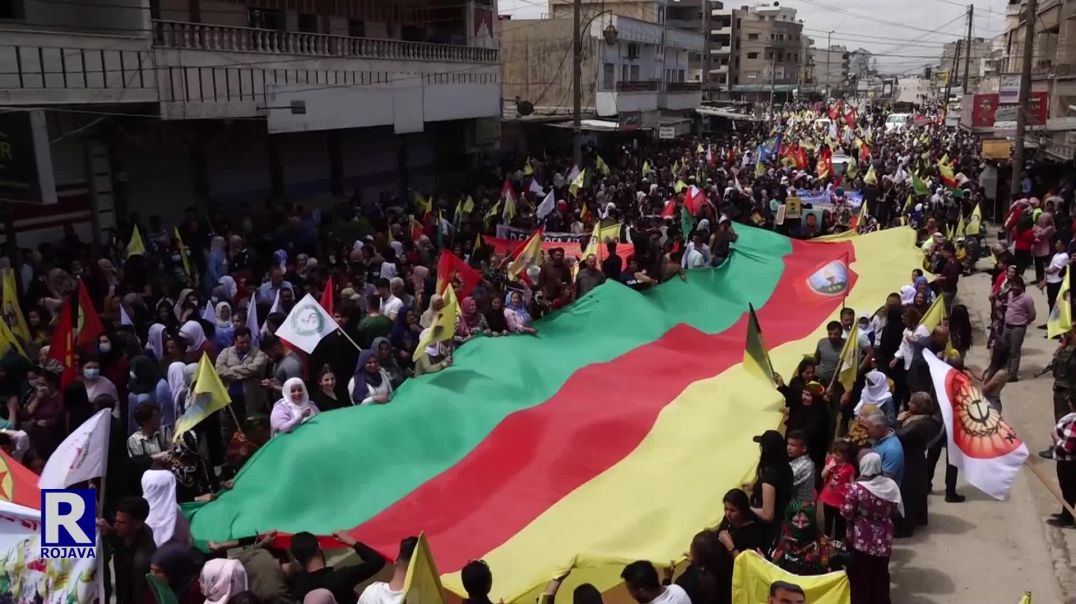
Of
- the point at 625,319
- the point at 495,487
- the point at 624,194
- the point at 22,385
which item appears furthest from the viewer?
the point at 624,194

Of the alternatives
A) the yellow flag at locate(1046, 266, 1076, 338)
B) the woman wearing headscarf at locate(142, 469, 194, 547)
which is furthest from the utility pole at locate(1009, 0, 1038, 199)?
the woman wearing headscarf at locate(142, 469, 194, 547)

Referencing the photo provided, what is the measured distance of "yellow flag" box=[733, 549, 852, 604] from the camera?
15.8 ft

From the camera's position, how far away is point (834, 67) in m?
169

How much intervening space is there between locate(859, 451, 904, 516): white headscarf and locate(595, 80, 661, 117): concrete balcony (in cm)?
3704

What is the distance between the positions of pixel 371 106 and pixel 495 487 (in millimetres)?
15577

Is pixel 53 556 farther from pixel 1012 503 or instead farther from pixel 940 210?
pixel 940 210

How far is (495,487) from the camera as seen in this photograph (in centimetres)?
703

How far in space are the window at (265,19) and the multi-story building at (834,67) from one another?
122 m

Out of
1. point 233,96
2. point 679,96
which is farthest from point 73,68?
point 679,96

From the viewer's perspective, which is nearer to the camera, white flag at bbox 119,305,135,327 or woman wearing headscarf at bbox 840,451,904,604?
woman wearing headscarf at bbox 840,451,904,604

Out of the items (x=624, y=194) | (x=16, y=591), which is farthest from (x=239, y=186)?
(x=16, y=591)

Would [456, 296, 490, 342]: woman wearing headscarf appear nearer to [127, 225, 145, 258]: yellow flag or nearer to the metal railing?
[127, 225, 145, 258]: yellow flag

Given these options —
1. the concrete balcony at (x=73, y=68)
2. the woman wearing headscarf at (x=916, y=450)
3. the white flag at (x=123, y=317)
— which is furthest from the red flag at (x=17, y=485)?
the concrete balcony at (x=73, y=68)

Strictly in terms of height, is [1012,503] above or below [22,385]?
below
